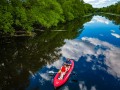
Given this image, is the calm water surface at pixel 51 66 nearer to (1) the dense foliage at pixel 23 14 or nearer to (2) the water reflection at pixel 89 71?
(2) the water reflection at pixel 89 71

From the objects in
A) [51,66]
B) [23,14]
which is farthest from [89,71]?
[23,14]

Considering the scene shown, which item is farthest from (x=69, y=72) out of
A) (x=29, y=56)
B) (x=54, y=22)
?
(x=54, y=22)

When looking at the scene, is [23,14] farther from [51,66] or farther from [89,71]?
[89,71]

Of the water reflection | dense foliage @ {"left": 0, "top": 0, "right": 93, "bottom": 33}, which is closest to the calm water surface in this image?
Answer: the water reflection

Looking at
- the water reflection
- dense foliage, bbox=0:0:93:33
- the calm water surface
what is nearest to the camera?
the water reflection

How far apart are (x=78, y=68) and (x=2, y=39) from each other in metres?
25.2

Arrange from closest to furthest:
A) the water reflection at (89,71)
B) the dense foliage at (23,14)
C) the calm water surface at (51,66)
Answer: the water reflection at (89,71)
the calm water surface at (51,66)
the dense foliage at (23,14)

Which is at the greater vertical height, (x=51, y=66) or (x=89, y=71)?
(x=51, y=66)

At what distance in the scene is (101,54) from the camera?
4003cm

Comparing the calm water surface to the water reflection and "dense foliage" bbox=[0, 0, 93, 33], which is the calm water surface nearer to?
the water reflection

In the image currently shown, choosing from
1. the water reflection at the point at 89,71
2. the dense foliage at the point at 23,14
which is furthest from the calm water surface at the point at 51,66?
the dense foliage at the point at 23,14

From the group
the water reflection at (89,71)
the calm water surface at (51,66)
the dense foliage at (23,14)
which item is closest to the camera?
the water reflection at (89,71)

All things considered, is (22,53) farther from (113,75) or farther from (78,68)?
(113,75)

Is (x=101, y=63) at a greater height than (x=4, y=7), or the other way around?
(x=4, y=7)
